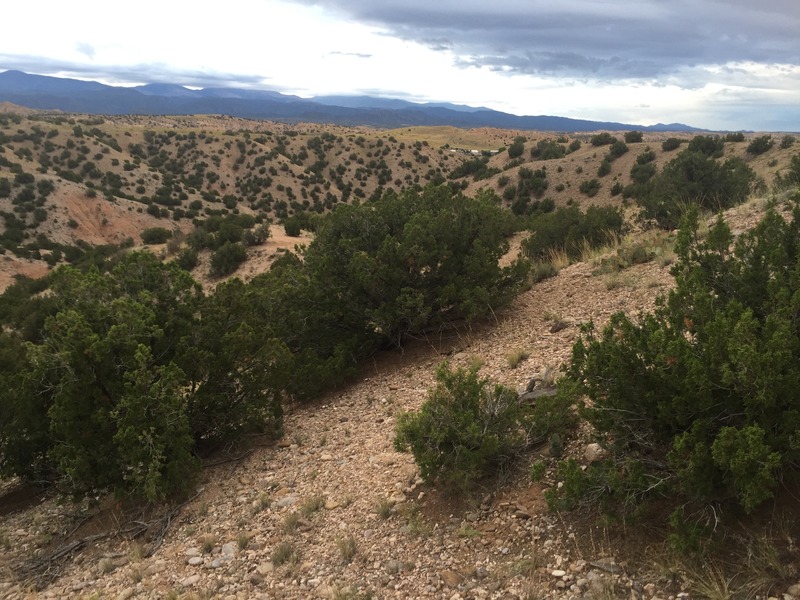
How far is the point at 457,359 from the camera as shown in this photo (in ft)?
27.4

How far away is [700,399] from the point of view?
3.60 meters

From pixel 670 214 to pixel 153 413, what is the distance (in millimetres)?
11607

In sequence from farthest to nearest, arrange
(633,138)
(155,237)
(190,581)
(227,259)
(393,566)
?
(633,138) < (155,237) < (227,259) < (190,581) < (393,566)

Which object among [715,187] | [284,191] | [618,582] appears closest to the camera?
[618,582]

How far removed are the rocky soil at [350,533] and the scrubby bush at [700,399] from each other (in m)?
0.46

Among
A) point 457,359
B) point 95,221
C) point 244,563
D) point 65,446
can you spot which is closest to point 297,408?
point 457,359

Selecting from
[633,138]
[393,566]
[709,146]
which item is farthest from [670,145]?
[393,566]

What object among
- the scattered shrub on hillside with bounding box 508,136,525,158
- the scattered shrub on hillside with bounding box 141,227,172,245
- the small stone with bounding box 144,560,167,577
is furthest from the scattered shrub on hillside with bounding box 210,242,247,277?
the scattered shrub on hillside with bounding box 508,136,525,158

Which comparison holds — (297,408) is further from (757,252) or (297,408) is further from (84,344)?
(757,252)

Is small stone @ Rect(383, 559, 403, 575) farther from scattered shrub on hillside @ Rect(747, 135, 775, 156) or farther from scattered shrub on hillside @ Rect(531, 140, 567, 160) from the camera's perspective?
scattered shrub on hillside @ Rect(531, 140, 567, 160)

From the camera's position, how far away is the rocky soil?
12.8 feet

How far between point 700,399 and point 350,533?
3.10 meters

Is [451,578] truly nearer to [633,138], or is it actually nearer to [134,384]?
[134,384]

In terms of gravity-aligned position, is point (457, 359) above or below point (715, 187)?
below
